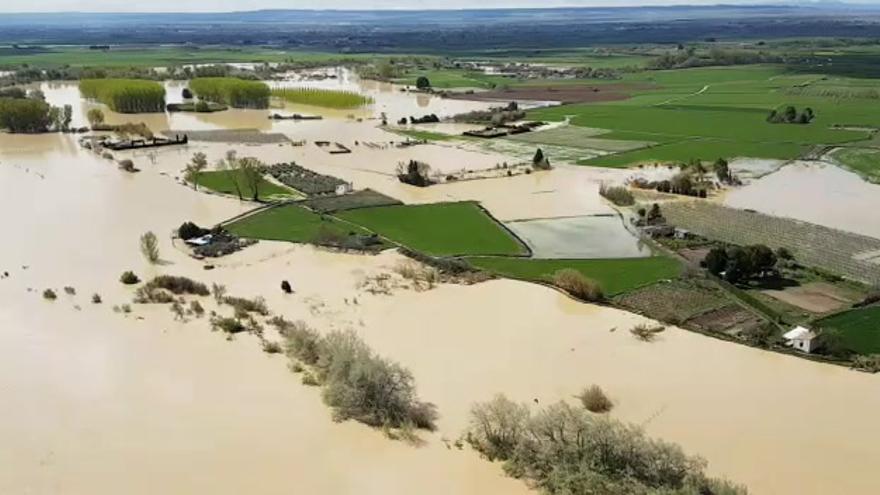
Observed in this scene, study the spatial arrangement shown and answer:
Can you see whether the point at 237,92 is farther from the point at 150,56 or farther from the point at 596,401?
the point at 150,56

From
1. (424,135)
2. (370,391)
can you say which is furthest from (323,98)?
(370,391)

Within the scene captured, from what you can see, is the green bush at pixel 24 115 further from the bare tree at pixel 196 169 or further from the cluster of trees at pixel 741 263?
the cluster of trees at pixel 741 263

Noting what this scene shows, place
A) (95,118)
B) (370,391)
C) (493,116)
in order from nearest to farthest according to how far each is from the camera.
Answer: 1. (370,391)
2. (95,118)
3. (493,116)

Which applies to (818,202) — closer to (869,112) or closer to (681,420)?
(681,420)

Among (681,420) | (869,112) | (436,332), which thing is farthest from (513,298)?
(869,112)

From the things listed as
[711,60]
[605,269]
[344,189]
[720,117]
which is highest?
[711,60]

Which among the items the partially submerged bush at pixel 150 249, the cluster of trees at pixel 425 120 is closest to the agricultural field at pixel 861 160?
the cluster of trees at pixel 425 120

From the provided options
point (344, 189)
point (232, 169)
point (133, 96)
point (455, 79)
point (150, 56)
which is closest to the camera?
point (344, 189)
